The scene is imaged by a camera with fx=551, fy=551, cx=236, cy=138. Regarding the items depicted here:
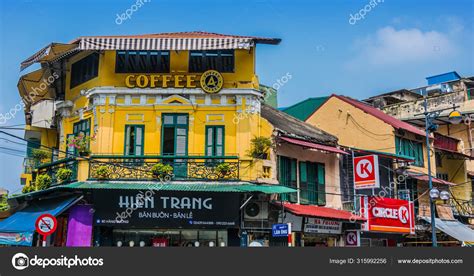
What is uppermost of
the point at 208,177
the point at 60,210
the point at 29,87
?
the point at 29,87

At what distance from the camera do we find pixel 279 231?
58.3ft

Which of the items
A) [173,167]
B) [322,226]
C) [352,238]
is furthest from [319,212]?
[173,167]

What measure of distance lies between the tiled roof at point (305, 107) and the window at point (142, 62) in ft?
33.2

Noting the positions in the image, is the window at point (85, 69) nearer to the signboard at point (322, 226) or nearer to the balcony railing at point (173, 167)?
the balcony railing at point (173, 167)

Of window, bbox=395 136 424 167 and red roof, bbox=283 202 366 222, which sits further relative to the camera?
window, bbox=395 136 424 167

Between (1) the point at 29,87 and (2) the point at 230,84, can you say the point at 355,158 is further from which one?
(1) the point at 29,87

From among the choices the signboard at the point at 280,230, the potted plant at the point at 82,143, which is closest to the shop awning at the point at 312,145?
the signboard at the point at 280,230

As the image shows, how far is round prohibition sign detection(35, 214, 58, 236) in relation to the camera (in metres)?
14.9

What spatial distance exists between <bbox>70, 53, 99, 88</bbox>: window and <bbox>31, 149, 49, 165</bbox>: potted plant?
2701mm

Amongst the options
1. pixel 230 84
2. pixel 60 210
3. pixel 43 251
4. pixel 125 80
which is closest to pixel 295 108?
pixel 230 84

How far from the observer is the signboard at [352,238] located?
21.4m

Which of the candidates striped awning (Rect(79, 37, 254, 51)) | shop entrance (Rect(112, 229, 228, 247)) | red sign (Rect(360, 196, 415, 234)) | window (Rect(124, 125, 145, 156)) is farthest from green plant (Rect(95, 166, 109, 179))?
red sign (Rect(360, 196, 415, 234))

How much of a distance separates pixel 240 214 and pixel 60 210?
5699 mm

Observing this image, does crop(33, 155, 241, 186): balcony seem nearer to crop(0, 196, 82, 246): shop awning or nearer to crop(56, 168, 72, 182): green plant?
crop(56, 168, 72, 182): green plant
